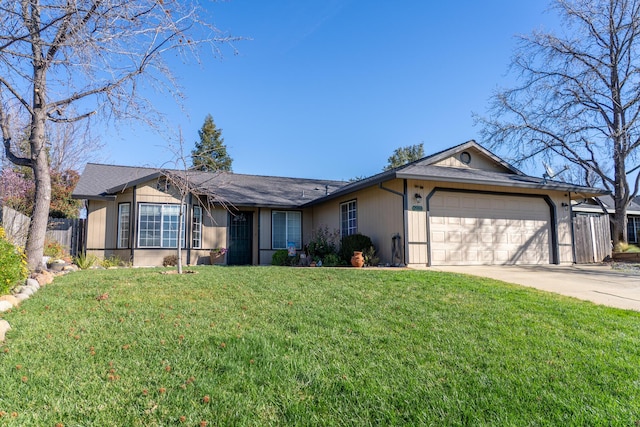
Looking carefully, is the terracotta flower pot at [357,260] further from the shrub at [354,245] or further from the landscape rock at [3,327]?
the landscape rock at [3,327]

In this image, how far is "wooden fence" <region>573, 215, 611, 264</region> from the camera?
13.1 m

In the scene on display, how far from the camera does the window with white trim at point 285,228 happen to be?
48.2ft

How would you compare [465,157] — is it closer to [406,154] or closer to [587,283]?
[587,283]

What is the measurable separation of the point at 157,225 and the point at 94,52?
352 inches

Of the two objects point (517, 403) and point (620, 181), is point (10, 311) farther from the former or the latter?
point (620, 181)

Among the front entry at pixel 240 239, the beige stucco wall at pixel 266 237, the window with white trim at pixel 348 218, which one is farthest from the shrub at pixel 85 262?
the window with white trim at pixel 348 218

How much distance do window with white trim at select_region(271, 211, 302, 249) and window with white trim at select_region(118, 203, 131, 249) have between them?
502 centimetres

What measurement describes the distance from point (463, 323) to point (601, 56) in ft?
59.6

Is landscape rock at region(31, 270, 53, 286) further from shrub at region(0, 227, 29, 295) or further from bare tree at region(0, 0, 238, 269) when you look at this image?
shrub at region(0, 227, 29, 295)

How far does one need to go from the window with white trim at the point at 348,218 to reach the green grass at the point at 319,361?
6901mm

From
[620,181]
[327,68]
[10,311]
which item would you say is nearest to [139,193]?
[327,68]

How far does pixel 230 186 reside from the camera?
15.7 m

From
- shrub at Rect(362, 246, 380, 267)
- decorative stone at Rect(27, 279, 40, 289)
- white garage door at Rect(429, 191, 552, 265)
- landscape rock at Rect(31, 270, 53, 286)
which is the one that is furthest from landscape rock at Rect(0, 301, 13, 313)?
white garage door at Rect(429, 191, 552, 265)

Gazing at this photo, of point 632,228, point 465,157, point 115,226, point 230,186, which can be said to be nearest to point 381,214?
point 465,157
